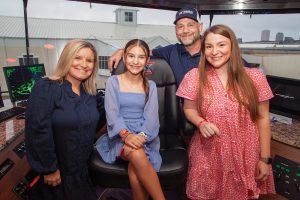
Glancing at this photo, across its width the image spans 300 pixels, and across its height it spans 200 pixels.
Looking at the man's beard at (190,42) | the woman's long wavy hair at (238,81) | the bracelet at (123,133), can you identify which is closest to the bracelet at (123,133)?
the bracelet at (123,133)

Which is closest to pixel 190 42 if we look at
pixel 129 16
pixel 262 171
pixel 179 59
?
pixel 179 59

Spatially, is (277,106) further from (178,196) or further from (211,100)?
(178,196)

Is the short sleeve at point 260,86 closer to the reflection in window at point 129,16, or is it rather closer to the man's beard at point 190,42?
the man's beard at point 190,42

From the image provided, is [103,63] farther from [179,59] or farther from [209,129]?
→ [209,129]

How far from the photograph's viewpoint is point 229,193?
1.31 meters

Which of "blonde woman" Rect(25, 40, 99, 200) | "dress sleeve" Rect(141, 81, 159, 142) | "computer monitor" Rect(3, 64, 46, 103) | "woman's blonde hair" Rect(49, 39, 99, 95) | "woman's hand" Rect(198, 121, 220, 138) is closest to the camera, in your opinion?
"woman's hand" Rect(198, 121, 220, 138)

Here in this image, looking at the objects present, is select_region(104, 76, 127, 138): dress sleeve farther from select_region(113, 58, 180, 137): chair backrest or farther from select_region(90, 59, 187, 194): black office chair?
select_region(113, 58, 180, 137): chair backrest

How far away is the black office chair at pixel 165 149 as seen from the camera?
1393 mm

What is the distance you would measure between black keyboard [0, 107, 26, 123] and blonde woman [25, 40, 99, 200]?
585mm

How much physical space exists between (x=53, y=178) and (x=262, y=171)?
1.09 meters

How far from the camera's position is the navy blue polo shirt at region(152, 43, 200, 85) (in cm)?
182

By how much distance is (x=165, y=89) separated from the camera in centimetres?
184

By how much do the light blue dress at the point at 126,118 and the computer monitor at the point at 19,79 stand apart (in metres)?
1.03

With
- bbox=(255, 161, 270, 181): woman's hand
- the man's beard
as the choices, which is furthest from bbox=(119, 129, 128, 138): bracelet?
the man's beard
